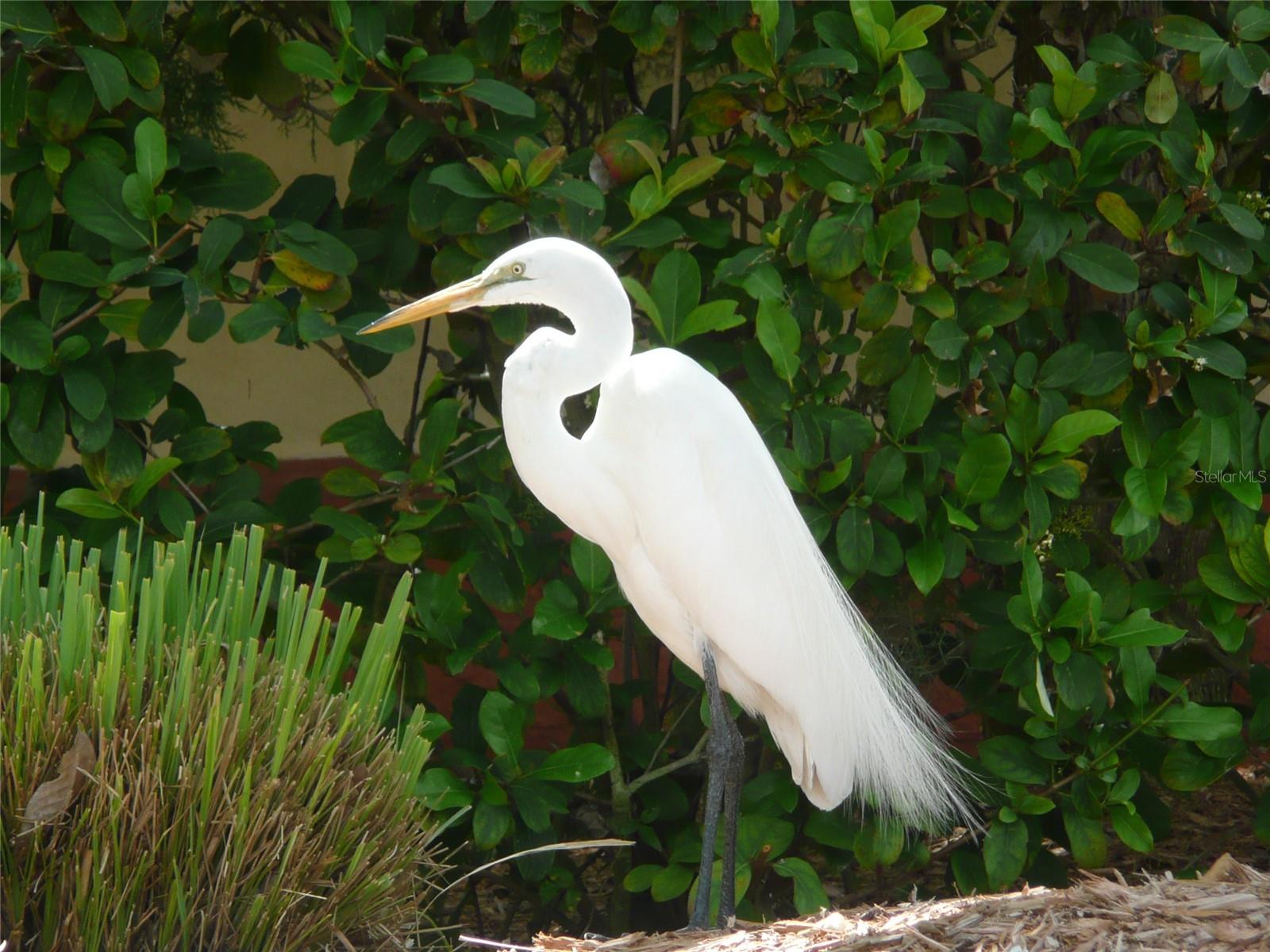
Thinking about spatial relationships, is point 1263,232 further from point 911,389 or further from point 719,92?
point 719,92

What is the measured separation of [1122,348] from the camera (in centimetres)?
277

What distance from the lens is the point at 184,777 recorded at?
1691mm

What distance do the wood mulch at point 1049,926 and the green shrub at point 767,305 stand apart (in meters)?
0.62

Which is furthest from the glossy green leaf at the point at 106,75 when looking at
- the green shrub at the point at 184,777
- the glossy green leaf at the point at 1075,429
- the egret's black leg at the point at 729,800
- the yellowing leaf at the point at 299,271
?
the glossy green leaf at the point at 1075,429

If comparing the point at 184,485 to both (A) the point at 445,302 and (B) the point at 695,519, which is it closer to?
(A) the point at 445,302

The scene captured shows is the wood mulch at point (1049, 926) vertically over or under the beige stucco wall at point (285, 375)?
under

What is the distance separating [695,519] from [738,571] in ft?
0.41

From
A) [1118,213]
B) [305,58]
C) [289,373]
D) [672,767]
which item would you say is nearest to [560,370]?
[305,58]

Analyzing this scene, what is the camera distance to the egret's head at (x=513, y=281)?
2100 mm

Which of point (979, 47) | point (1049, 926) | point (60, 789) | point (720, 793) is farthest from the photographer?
point (979, 47)

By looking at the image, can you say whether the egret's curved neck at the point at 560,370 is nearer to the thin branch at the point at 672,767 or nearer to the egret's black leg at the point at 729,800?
the egret's black leg at the point at 729,800

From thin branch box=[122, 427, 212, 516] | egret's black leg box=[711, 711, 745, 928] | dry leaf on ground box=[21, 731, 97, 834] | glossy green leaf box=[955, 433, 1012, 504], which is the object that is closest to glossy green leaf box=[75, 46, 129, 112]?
thin branch box=[122, 427, 212, 516]

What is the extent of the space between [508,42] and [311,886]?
5.32ft

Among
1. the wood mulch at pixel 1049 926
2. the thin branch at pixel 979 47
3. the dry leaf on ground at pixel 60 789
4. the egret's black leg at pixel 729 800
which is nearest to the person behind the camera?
the dry leaf on ground at pixel 60 789
